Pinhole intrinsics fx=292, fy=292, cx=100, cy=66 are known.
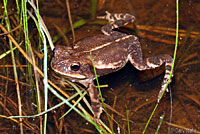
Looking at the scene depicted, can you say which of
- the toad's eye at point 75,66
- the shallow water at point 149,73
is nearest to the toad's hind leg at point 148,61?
the shallow water at point 149,73

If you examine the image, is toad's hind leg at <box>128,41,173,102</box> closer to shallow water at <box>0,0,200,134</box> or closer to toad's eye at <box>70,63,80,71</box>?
shallow water at <box>0,0,200,134</box>

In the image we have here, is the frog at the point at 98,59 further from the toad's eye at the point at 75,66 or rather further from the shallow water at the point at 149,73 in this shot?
the shallow water at the point at 149,73

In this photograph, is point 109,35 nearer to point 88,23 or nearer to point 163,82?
point 88,23

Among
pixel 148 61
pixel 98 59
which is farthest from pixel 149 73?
pixel 98 59

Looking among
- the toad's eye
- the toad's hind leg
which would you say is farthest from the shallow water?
the toad's eye

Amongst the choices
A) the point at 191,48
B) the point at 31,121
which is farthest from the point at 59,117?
the point at 191,48

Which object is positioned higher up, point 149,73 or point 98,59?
point 98,59

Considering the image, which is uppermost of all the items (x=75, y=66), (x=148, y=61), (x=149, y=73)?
(x=75, y=66)

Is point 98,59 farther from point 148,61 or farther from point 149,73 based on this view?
point 149,73
